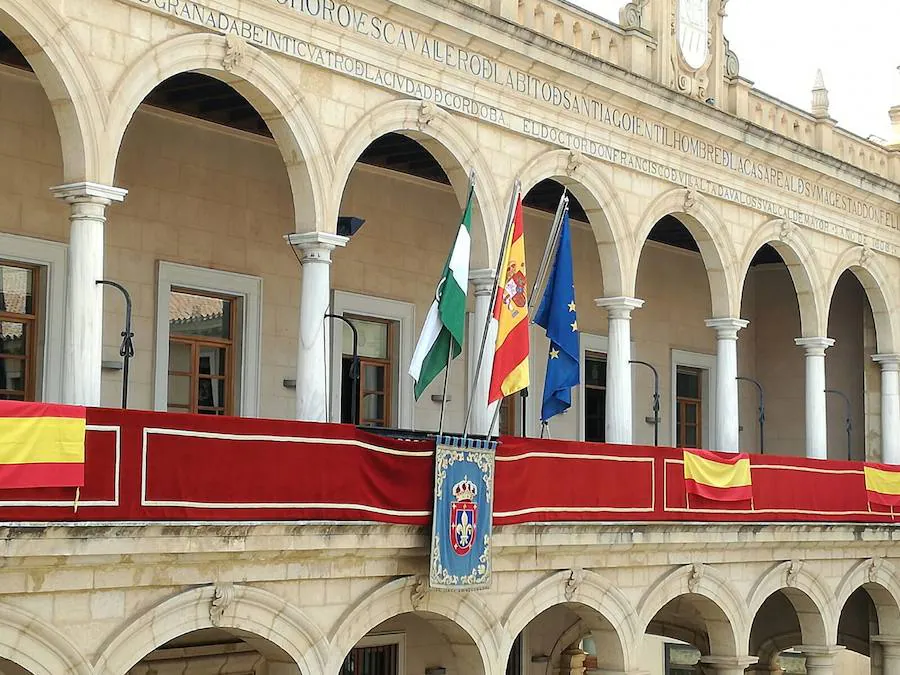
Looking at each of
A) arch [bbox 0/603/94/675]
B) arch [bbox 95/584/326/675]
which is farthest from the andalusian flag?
arch [bbox 0/603/94/675]

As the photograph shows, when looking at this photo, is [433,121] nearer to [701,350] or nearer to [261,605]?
[261,605]

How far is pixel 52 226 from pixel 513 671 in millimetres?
9689

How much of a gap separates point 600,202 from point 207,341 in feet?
13.7

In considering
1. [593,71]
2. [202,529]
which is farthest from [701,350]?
[202,529]

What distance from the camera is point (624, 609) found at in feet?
49.4

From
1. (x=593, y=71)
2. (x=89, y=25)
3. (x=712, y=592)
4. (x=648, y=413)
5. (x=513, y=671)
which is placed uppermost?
(x=593, y=71)

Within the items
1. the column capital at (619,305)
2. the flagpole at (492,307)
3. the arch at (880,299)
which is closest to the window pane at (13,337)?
the flagpole at (492,307)

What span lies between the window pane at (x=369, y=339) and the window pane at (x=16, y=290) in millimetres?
3953

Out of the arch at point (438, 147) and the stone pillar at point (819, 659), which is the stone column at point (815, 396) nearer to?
the stone pillar at point (819, 659)

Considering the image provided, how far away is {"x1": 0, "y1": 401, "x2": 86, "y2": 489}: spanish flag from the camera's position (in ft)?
30.7

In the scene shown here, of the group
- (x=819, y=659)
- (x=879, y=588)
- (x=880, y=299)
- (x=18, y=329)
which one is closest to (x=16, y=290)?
(x=18, y=329)

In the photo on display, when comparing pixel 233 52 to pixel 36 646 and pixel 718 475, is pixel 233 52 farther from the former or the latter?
pixel 718 475

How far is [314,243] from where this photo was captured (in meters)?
12.4

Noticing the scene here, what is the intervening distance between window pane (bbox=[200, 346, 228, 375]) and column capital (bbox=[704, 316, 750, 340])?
560cm
